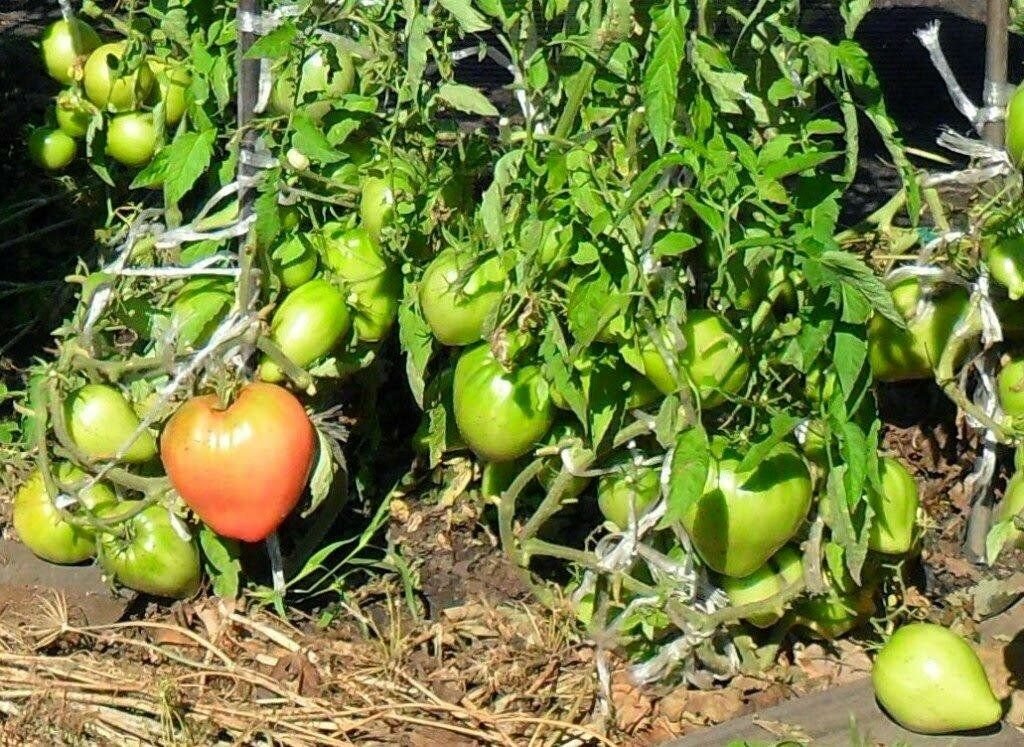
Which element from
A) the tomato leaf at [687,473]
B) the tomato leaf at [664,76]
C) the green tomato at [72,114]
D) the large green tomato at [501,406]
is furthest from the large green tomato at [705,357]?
the green tomato at [72,114]

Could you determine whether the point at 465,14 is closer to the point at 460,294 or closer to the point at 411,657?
the point at 460,294

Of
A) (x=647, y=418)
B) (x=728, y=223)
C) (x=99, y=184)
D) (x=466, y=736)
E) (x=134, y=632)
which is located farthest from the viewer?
(x=99, y=184)

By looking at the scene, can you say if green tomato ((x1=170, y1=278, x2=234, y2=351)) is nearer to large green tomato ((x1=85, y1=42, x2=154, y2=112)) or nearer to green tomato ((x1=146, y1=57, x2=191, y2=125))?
green tomato ((x1=146, y1=57, x2=191, y2=125))

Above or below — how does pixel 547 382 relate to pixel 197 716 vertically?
above

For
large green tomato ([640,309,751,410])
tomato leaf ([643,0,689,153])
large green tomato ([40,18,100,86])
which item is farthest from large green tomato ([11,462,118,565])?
tomato leaf ([643,0,689,153])

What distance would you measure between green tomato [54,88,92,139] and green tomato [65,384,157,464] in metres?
0.75

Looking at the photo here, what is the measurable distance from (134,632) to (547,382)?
0.90 m

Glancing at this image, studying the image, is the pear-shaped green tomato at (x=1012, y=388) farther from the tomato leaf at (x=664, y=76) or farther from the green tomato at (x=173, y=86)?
the green tomato at (x=173, y=86)

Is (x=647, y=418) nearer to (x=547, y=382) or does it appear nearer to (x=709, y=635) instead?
(x=547, y=382)

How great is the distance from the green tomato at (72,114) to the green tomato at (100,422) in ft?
2.47

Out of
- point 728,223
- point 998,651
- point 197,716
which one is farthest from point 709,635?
point 197,716

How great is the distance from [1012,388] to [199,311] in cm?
128

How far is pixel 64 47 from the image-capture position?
8.82 feet

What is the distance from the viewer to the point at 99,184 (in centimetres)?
322
